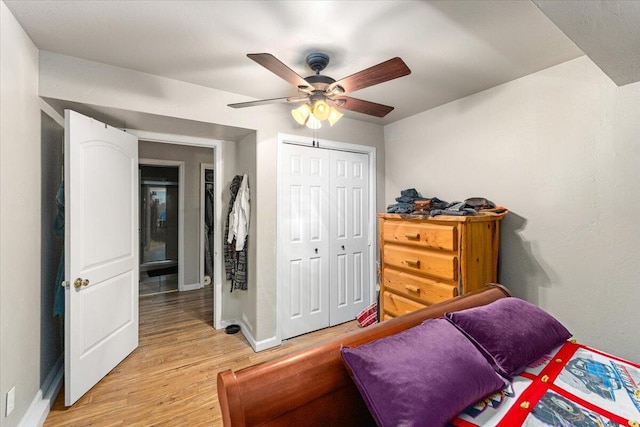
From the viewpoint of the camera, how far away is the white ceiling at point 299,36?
141cm

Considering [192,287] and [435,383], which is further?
[192,287]

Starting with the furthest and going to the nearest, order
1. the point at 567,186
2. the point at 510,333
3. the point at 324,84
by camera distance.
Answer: the point at 567,186, the point at 324,84, the point at 510,333

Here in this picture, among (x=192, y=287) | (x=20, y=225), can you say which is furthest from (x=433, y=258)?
(x=192, y=287)

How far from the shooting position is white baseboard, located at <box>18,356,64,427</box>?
1.61 meters

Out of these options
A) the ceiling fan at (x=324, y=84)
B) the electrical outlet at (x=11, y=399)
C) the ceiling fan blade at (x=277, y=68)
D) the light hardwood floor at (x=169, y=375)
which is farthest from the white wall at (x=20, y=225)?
the ceiling fan blade at (x=277, y=68)

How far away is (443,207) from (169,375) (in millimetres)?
2721

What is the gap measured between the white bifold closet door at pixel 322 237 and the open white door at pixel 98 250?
4.55 ft

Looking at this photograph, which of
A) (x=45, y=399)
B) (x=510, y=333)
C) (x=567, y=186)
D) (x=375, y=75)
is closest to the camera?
(x=510, y=333)

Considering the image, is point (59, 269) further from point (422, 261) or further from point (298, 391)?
point (422, 261)

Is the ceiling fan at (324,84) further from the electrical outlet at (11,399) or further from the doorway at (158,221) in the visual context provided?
the doorway at (158,221)

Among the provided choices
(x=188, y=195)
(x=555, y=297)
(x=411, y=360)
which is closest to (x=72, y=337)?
(x=411, y=360)

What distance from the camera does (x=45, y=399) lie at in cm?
182

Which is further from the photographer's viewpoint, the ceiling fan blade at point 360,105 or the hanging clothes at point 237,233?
the hanging clothes at point 237,233

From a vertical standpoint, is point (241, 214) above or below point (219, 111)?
below
